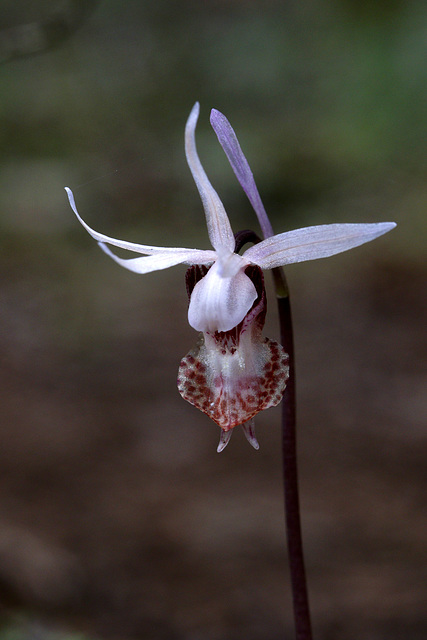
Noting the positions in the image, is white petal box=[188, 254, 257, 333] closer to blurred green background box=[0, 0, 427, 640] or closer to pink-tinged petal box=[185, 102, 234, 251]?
pink-tinged petal box=[185, 102, 234, 251]

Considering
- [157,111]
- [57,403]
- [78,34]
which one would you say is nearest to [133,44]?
[78,34]

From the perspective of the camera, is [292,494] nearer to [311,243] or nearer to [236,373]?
[236,373]

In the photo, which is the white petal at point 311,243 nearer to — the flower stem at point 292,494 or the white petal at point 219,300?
the white petal at point 219,300

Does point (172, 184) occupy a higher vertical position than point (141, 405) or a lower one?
higher

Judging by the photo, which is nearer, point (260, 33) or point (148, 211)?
point (148, 211)

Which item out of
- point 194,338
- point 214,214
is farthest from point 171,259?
point 194,338

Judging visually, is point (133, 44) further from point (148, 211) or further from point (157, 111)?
point (148, 211)

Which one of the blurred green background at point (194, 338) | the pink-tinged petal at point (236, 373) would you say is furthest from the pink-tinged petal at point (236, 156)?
the blurred green background at point (194, 338)
